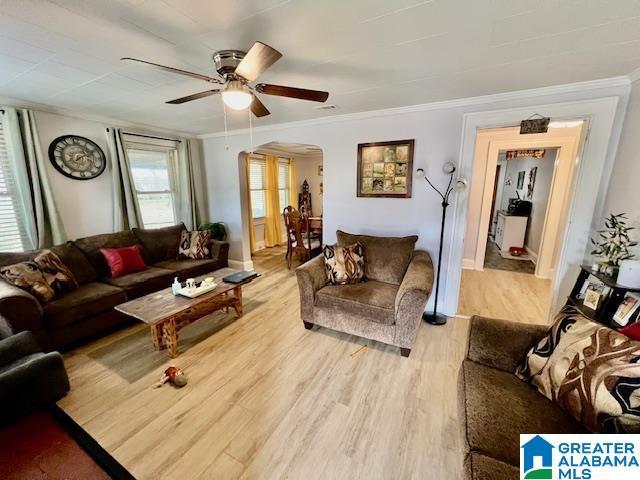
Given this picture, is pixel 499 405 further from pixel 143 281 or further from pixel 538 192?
pixel 538 192

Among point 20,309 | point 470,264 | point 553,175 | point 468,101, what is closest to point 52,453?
point 20,309

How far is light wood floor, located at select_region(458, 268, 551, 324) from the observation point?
3.04 m

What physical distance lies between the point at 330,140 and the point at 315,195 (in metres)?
3.70

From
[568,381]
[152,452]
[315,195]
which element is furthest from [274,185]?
[568,381]

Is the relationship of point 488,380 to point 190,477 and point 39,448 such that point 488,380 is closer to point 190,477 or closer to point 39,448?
point 190,477

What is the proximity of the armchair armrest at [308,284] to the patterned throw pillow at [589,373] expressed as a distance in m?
1.66

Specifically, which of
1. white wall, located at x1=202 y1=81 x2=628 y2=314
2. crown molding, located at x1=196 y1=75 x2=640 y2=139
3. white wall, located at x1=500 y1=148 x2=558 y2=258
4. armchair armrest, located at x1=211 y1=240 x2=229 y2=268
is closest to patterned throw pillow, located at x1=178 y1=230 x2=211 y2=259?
armchair armrest, located at x1=211 y1=240 x2=229 y2=268

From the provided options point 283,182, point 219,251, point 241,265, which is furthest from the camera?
point 283,182

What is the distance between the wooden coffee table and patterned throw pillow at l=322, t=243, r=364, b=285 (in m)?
0.99

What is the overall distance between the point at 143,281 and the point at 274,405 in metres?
2.09

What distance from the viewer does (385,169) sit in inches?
123

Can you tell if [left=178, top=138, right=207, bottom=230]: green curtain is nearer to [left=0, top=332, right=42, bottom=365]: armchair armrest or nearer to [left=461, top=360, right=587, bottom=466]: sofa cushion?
[left=0, top=332, right=42, bottom=365]: armchair armrest

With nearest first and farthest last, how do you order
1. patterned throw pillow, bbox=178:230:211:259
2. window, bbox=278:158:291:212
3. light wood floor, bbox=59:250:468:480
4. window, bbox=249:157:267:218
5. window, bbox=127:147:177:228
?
light wood floor, bbox=59:250:468:480 < patterned throw pillow, bbox=178:230:211:259 < window, bbox=127:147:177:228 < window, bbox=249:157:267:218 < window, bbox=278:158:291:212

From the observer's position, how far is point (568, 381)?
118 cm
